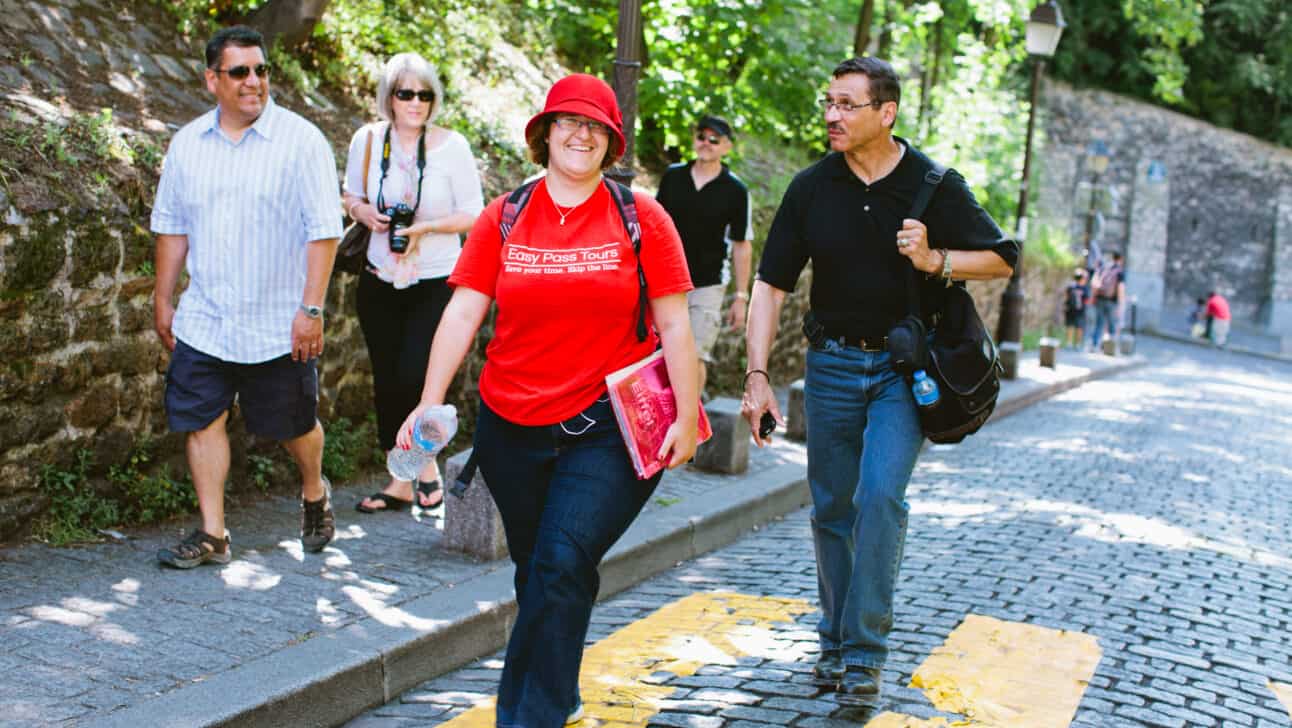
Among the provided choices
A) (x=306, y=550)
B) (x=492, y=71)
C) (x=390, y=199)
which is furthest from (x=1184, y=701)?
(x=492, y=71)

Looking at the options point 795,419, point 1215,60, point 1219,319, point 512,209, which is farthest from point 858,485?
point 1215,60

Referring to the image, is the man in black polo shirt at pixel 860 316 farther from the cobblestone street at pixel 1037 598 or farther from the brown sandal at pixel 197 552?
the brown sandal at pixel 197 552

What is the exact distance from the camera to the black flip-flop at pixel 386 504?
6641 mm

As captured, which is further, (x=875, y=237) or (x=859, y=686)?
(x=875, y=237)

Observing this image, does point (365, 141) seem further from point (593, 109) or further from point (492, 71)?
point (492, 71)

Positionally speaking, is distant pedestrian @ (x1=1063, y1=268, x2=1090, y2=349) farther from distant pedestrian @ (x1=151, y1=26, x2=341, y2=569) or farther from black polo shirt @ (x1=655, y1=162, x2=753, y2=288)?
distant pedestrian @ (x1=151, y1=26, x2=341, y2=569)

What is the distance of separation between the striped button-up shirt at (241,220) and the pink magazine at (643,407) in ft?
6.69

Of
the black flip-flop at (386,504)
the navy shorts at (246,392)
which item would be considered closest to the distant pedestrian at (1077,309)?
Answer: the black flip-flop at (386,504)

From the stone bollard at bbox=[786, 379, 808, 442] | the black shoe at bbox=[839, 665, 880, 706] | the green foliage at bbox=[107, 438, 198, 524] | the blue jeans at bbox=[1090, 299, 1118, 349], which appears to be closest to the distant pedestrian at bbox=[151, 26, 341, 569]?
the green foliage at bbox=[107, 438, 198, 524]

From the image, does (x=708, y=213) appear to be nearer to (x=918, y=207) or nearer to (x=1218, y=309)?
(x=918, y=207)

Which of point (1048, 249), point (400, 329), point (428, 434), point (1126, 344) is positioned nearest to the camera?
point (428, 434)

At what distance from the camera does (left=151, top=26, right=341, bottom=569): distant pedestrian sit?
524 centimetres

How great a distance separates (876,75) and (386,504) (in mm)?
3406

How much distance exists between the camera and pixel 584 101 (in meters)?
3.70
